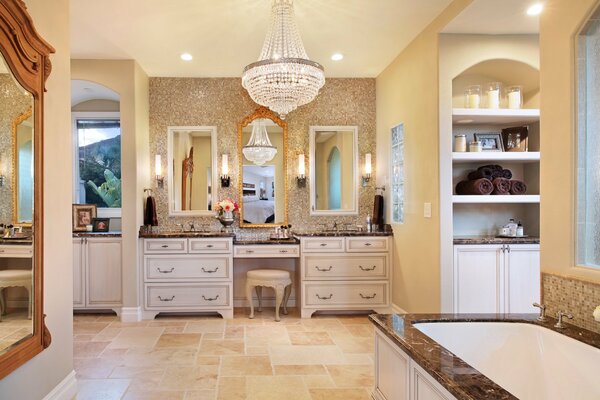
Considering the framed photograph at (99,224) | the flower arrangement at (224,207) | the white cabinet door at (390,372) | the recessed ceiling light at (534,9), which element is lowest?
the white cabinet door at (390,372)

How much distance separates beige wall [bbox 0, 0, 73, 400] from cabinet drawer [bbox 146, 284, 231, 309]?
1982 millimetres

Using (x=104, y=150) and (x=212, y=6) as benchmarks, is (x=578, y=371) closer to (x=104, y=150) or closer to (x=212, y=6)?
(x=212, y=6)

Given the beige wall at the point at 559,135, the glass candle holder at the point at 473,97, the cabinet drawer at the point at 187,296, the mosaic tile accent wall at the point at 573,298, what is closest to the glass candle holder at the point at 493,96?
the glass candle holder at the point at 473,97

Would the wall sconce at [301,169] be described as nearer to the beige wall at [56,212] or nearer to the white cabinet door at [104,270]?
the white cabinet door at [104,270]

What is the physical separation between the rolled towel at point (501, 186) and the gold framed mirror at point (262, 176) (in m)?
2.35

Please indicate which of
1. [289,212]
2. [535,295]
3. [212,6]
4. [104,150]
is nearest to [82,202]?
[104,150]

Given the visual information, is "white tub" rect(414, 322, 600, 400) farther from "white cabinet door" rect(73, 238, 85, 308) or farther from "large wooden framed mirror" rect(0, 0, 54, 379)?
"white cabinet door" rect(73, 238, 85, 308)

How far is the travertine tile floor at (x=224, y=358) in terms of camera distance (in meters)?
2.90

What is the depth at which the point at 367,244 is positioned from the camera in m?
4.81

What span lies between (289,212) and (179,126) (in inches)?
65.7

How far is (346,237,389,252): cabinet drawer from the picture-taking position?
4.79 meters

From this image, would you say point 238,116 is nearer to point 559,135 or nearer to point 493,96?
point 493,96

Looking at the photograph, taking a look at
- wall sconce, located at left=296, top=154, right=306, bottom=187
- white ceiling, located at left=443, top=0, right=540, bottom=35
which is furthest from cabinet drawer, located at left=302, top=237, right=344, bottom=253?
white ceiling, located at left=443, top=0, right=540, bottom=35

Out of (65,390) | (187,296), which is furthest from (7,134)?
(187,296)
